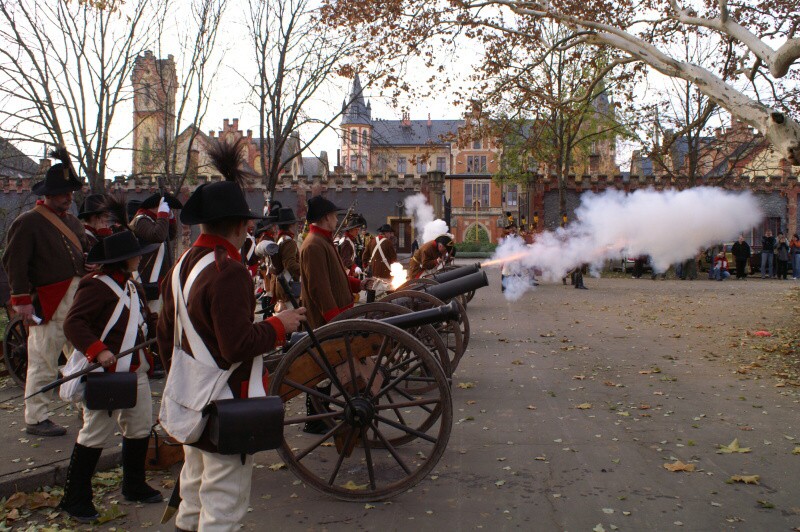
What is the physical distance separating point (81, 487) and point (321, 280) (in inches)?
99.3

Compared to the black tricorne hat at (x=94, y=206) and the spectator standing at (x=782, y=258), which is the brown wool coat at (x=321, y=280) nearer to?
the black tricorne hat at (x=94, y=206)

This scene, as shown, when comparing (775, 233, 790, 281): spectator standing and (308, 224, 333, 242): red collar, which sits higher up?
(308, 224, 333, 242): red collar

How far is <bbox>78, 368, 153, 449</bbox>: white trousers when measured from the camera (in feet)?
14.8

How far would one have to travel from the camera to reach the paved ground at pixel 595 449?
4.55 m

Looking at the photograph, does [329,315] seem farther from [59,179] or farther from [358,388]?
[59,179]

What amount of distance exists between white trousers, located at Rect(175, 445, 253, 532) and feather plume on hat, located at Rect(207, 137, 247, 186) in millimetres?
1367

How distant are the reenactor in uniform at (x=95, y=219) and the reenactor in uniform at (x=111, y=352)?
8.18 feet

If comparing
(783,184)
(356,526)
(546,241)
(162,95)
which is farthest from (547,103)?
(783,184)

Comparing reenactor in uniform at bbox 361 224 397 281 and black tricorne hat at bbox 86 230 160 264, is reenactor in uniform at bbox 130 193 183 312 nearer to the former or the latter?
black tricorne hat at bbox 86 230 160 264

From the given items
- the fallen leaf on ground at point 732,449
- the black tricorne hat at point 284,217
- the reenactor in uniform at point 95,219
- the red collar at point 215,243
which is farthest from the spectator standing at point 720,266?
the red collar at point 215,243

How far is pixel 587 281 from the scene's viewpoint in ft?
92.7

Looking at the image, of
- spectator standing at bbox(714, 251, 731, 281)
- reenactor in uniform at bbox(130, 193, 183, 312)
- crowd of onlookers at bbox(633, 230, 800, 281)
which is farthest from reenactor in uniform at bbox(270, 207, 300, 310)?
spectator standing at bbox(714, 251, 731, 281)

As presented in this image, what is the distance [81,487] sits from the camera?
14.8 feet

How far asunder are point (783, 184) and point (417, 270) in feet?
106
